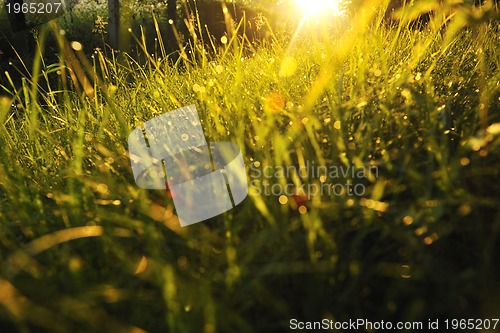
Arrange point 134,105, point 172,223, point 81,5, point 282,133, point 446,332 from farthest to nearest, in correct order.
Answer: point 81,5 < point 134,105 < point 282,133 < point 172,223 < point 446,332

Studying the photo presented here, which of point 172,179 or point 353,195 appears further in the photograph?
point 172,179

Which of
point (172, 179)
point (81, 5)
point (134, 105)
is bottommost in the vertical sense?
point (81, 5)

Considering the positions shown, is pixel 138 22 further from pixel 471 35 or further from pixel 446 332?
pixel 446 332

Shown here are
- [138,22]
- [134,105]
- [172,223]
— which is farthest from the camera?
[138,22]

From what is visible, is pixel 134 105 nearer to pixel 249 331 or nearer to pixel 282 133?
pixel 282 133

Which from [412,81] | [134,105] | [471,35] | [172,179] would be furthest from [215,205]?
[471,35]

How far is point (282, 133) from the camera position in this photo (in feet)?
5.00

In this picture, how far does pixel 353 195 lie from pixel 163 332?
58 cm

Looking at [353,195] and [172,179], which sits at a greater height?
[353,195]

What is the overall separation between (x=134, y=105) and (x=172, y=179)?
0.97 meters

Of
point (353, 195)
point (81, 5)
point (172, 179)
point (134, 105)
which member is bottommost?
point (81, 5)

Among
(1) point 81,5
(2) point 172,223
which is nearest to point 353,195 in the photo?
(2) point 172,223

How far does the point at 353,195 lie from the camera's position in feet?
3.80

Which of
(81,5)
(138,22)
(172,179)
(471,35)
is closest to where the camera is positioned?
(172,179)
